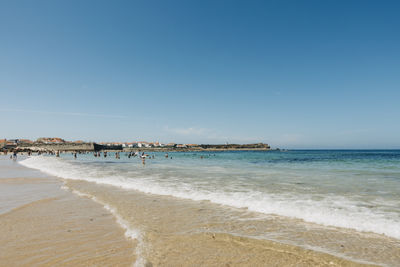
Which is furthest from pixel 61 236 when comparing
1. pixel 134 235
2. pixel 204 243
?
pixel 204 243

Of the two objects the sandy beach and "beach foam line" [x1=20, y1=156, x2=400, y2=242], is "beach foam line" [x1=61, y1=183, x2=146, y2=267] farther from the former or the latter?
"beach foam line" [x1=20, y1=156, x2=400, y2=242]

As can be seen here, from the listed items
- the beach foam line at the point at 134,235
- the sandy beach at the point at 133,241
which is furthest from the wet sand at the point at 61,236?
the beach foam line at the point at 134,235

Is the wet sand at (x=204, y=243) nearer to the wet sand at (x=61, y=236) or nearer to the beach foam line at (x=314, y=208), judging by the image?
the wet sand at (x=61, y=236)

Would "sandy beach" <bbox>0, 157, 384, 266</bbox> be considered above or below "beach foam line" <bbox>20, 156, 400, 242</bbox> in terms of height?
above

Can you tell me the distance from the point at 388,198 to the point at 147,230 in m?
9.93

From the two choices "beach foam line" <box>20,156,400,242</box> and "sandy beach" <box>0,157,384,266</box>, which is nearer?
"sandy beach" <box>0,157,384,266</box>

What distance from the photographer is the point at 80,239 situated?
502 centimetres

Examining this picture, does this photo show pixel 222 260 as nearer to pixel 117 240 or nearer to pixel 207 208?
pixel 117 240

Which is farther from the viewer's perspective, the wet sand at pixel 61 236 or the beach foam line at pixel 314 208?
the beach foam line at pixel 314 208

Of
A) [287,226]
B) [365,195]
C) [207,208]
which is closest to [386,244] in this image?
[287,226]

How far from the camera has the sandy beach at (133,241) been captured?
4070 mm

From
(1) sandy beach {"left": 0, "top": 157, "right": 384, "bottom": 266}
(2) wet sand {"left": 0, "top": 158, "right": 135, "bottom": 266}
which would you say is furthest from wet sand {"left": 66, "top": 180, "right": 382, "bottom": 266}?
(2) wet sand {"left": 0, "top": 158, "right": 135, "bottom": 266}

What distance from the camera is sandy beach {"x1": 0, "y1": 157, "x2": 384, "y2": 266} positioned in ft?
13.4

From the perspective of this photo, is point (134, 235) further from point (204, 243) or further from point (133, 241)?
point (204, 243)
